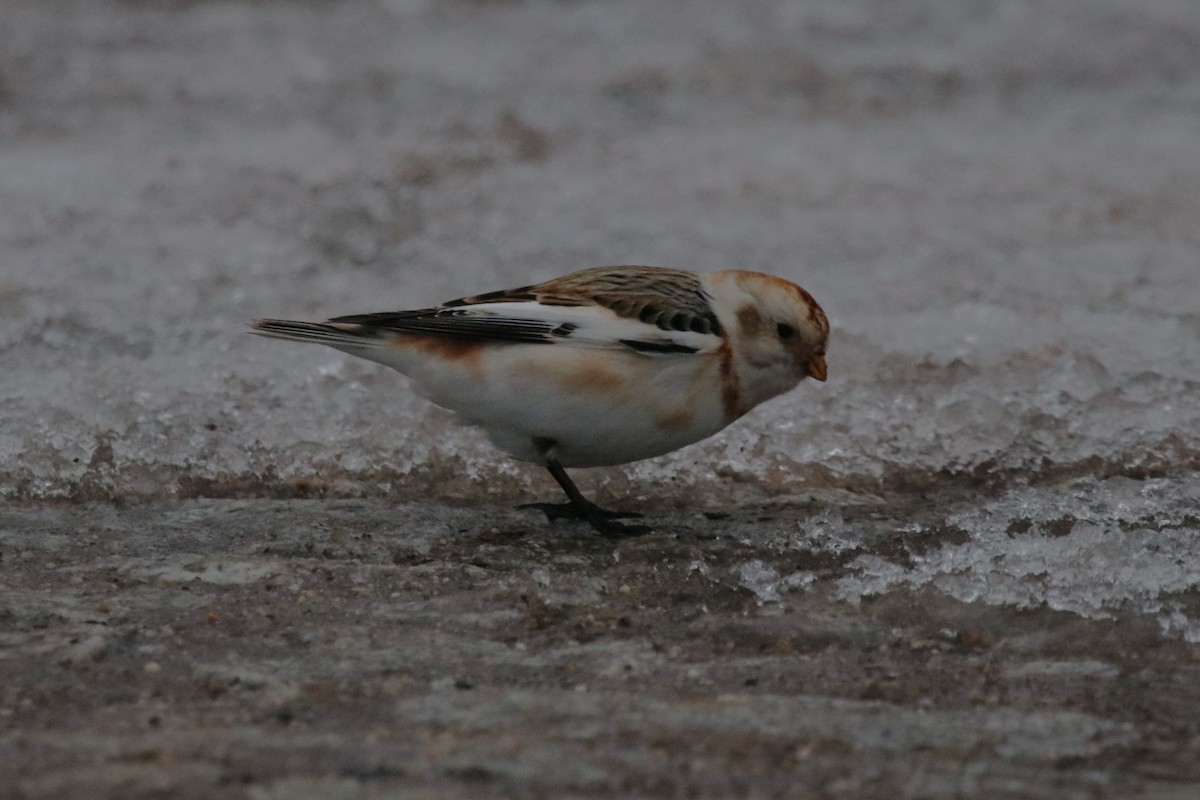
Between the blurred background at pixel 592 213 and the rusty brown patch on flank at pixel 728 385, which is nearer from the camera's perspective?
the rusty brown patch on flank at pixel 728 385

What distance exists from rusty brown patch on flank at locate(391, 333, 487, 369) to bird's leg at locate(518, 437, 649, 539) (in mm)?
299

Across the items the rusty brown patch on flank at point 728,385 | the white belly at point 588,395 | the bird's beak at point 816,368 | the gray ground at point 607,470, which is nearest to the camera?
the gray ground at point 607,470

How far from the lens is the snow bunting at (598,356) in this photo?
14.1 ft

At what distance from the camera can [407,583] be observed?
3.94m

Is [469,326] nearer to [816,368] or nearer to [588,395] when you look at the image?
[588,395]

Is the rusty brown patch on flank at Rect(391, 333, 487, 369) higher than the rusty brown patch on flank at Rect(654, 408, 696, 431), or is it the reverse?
the rusty brown patch on flank at Rect(391, 333, 487, 369)

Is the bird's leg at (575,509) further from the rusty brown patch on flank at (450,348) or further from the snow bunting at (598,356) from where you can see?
the rusty brown patch on flank at (450,348)

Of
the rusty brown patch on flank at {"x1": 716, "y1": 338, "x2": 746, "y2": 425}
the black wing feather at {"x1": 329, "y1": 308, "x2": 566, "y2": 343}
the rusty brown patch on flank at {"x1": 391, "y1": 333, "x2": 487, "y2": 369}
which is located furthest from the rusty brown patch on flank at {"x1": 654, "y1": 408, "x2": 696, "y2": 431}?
the rusty brown patch on flank at {"x1": 391, "y1": 333, "x2": 487, "y2": 369}

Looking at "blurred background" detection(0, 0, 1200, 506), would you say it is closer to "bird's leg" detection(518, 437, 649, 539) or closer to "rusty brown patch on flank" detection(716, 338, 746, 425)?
"bird's leg" detection(518, 437, 649, 539)

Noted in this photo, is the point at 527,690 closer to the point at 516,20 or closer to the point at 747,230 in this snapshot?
the point at 747,230

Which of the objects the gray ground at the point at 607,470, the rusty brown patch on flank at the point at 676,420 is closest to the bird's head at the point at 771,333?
the rusty brown patch on flank at the point at 676,420

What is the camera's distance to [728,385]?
14.6ft

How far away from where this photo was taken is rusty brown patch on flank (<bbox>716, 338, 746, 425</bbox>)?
4426mm

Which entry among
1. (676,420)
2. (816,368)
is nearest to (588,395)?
(676,420)
